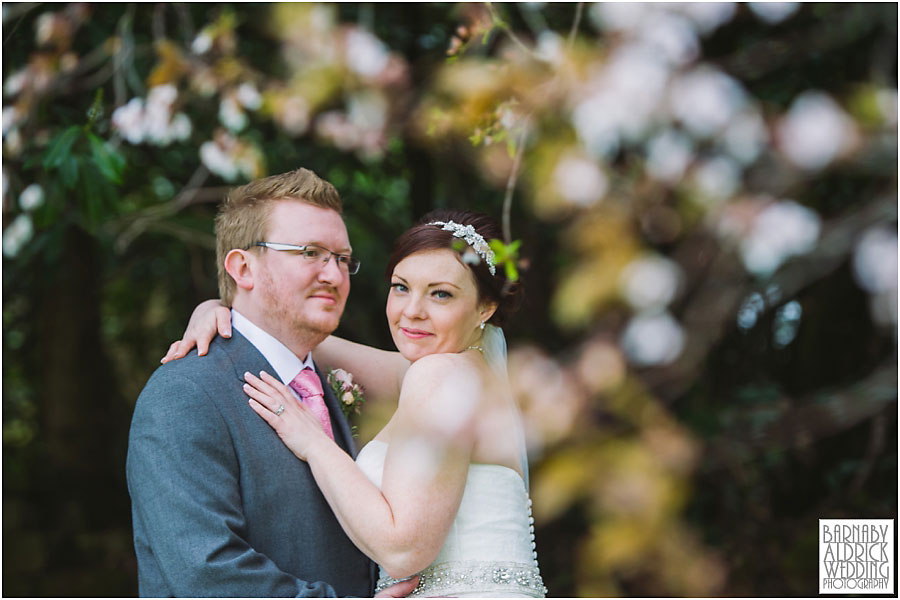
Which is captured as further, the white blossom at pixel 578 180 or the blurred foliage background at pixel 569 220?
the white blossom at pixel 578 180

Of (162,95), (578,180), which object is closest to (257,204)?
(578,180)

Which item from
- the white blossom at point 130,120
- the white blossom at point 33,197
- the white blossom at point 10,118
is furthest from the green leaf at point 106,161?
the white blossom at point 130,120

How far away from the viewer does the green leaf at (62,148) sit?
3.24 meters

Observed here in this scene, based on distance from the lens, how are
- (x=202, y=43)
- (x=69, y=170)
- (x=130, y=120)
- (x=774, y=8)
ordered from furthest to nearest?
(x=202, y=43) → (x=130, y=120) → (x=774, y=8) → (x=69, y=170)

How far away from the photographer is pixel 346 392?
2893 mm

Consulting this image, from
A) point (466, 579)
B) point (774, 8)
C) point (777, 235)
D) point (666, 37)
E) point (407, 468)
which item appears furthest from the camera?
point (774, 8)

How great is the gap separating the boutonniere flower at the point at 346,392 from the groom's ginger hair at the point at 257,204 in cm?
43

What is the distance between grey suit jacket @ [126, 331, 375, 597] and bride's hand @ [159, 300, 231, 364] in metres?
0.04

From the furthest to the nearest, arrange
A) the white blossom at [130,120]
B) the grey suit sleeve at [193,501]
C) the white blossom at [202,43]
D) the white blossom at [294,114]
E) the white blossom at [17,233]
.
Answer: the white blossom at [294,114] → the white blossom at [202,43] → the white blossom at [130,120] → the white blossom at [17,233] → the grey suit sleeve at [193,501]

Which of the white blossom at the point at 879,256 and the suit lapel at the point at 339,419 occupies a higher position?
the white blossom at the point at 879,256

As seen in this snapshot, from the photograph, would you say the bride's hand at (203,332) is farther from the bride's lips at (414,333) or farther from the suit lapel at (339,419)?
the bride's lips at (414,333)

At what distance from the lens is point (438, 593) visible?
2494 mm

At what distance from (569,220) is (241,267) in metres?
2.76

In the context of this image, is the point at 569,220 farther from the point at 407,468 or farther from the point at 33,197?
the point at 407,468
